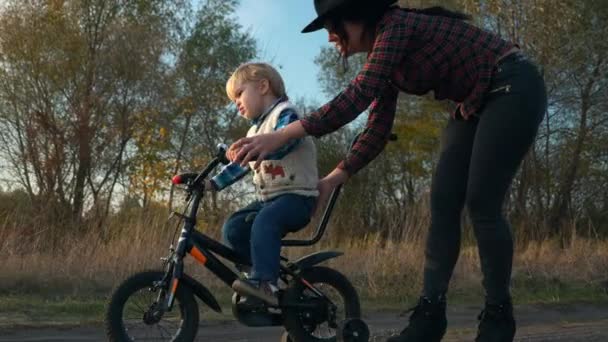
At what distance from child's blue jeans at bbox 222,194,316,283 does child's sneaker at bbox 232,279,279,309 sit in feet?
0.13

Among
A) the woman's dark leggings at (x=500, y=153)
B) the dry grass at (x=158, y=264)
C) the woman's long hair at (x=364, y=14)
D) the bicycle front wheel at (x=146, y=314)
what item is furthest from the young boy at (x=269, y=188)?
the dry grass at (x=158, y=264)

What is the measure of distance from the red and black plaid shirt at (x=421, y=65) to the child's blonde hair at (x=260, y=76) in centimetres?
133

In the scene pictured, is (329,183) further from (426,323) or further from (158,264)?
(158,264)

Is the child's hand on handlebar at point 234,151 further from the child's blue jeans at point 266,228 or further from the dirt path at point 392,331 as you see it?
the dirt path at point 392,331

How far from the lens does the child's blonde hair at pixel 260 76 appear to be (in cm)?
470

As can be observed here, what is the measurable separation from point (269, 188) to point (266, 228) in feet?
0.84

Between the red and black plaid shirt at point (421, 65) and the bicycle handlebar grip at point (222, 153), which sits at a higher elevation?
the red and black plaid shirt at point (421, 65)

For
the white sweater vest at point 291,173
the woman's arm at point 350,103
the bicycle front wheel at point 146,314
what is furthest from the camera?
the white sweater vest at point 291,173

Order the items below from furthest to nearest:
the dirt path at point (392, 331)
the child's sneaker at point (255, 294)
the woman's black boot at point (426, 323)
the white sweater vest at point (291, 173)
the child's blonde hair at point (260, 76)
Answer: the dirt path at point (392, 331) → the child's blonde hair at point (260, 76) → the white sweater vest at point (291, 173) → the child's sneaker at point (255, 294) → the woman's black boot at point (426, 323)

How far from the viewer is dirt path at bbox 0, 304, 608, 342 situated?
5164 mm

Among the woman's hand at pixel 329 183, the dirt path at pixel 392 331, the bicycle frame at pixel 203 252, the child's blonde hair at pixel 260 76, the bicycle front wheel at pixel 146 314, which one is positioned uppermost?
the child's blonde hair at pixel 260 76

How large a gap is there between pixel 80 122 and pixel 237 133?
8.34m

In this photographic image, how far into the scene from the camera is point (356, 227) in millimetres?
13867

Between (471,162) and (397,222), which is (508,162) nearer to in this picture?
(471,162)
